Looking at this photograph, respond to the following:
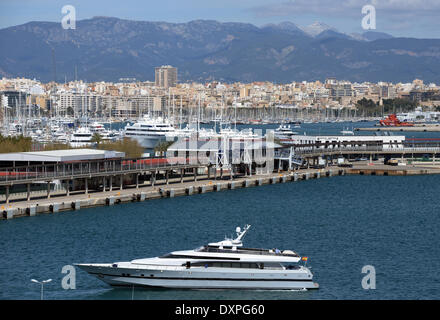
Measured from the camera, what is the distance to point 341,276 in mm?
31000

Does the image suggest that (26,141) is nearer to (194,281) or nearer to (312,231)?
(312,231)

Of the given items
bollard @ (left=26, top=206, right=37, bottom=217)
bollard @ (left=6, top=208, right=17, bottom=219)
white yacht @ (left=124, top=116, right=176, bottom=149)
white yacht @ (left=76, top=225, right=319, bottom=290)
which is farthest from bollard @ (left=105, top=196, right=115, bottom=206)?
white yacht @ (left=124, top=116, right=176, bottom=149)

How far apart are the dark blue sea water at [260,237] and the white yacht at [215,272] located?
1.07 feet

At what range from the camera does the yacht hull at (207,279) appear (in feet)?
94.5

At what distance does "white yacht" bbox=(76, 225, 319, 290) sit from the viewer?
28.8 meters

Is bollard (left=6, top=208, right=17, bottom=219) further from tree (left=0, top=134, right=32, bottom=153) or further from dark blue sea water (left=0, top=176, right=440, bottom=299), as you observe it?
tree (left=0, top=134, right=32, bottom=153)

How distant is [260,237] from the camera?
39.4m

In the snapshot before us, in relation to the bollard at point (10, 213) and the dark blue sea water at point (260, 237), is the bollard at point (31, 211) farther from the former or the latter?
the bollard at point (10, 213)

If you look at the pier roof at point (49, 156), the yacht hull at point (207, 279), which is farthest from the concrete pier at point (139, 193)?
the yacht hull at point (207, 279)

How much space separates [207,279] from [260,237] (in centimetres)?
1085

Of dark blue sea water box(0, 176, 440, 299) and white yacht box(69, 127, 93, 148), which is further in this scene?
white yacht box(69, 127, 93, 148)

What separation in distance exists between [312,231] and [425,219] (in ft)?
29.6

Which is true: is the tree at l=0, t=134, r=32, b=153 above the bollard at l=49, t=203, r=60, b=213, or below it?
above
